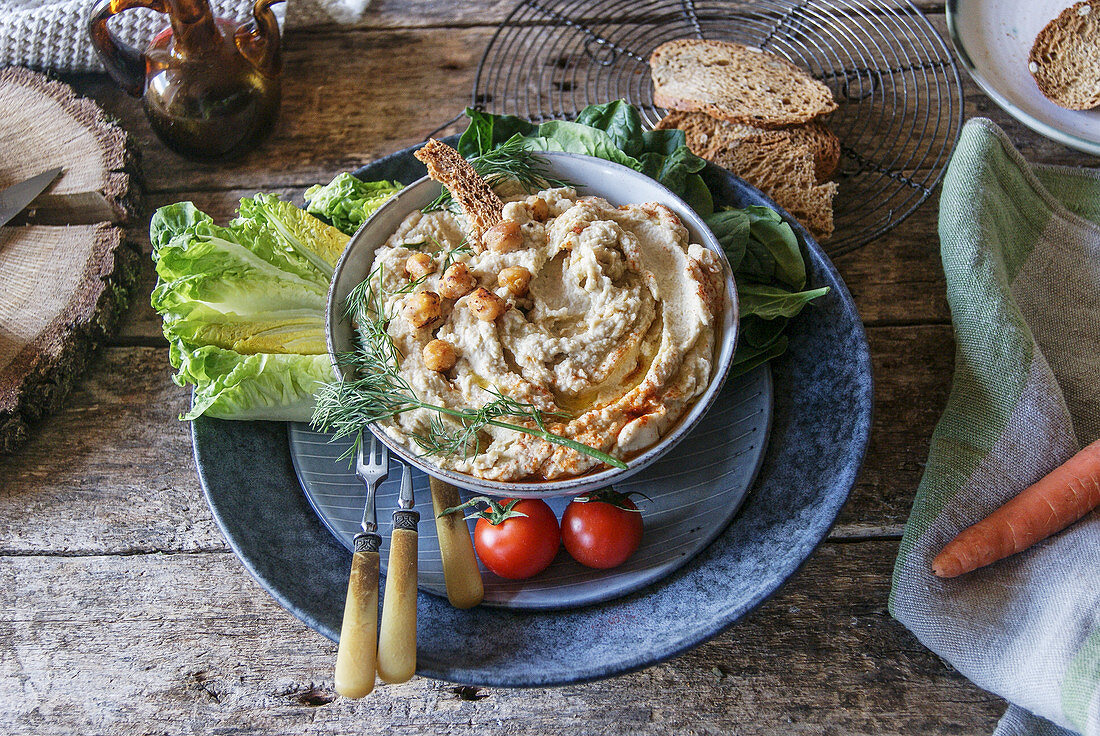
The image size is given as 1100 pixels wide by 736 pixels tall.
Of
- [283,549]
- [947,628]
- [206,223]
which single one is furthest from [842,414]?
[206,223]

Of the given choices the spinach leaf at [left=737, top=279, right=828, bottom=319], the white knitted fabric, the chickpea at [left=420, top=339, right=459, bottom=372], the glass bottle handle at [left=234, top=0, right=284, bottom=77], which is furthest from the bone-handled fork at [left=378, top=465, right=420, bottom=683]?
the white knitted fabric

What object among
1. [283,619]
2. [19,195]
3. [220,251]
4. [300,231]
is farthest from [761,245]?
[19,195]

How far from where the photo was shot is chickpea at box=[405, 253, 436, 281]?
2543 mm

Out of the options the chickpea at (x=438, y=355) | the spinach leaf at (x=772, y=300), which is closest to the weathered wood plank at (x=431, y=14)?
the spinach leaf at (x=772, y=300)

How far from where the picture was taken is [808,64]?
406cm

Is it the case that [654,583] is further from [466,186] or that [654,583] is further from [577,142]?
[577,142]

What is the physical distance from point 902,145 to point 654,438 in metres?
2.42

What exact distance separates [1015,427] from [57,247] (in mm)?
4131

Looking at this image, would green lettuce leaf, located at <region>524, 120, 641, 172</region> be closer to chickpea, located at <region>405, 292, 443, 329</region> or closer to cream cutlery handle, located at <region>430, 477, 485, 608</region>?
chickpea, located at <region>405, 292, 443, 329</region>

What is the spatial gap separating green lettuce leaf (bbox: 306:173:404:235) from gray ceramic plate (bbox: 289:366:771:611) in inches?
36.8

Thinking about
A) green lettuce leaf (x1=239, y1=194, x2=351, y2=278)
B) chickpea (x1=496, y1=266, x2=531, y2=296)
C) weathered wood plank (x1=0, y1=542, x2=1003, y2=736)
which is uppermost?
chickpea (x1=496, y1=266, x2=531, y2=296)

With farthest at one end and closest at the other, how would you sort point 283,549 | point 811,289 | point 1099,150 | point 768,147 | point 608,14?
point 608,14 → point 768,147 → point 1099,150 → point 811,289 → point 283,549

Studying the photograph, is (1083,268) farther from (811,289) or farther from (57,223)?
(57,223)

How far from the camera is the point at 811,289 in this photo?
2969mm
